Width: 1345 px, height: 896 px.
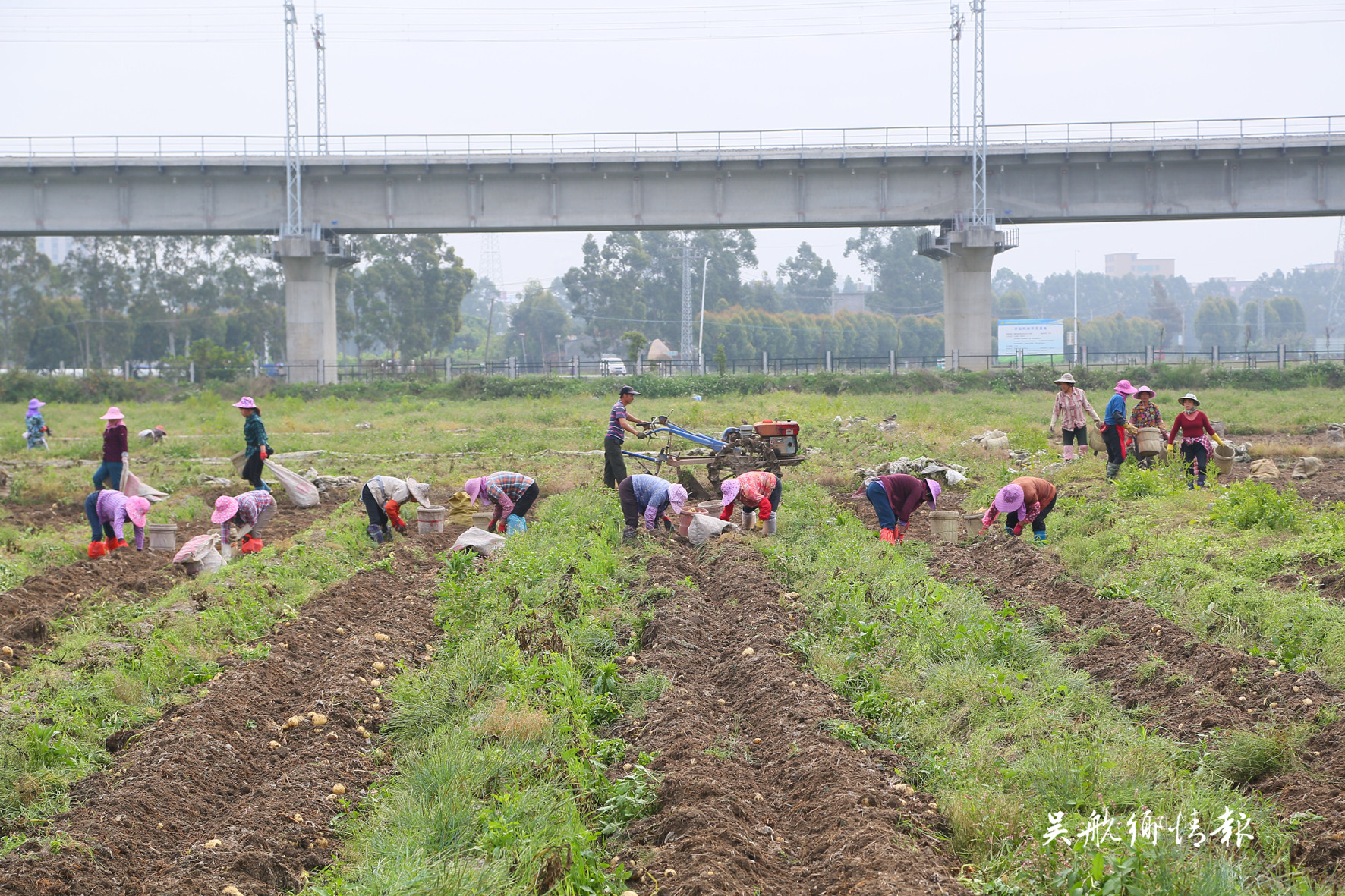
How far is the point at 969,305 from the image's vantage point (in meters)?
40.4

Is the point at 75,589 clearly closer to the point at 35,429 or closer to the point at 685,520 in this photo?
the point at 685,520

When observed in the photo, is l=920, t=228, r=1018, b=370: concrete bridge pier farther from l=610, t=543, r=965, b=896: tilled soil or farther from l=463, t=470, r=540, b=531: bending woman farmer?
l=610, t=543, r=965, b=896: tilled soil

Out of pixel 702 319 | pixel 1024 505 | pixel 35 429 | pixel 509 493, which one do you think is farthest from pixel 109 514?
pixel 702 319

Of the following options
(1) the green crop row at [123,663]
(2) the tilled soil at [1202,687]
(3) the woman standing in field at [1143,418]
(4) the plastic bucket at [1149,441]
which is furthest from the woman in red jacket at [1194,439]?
(1) the green crop row at [123,663]

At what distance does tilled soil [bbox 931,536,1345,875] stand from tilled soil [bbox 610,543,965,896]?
69.8 inches

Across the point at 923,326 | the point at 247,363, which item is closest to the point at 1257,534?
the point at 247,363

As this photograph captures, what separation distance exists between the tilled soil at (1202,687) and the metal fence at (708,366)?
31657 mm

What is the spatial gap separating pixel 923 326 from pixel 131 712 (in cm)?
9163

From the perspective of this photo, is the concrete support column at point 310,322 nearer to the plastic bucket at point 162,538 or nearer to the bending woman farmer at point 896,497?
the plastic bucket at point 162,538

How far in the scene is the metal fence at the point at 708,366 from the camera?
132 feet

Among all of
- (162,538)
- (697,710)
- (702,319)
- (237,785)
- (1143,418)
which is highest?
(702,319)

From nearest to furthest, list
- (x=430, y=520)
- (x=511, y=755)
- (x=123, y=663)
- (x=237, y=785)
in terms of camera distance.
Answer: (x=511, y=755) → (x=237, y=785) → (x=123, y=663) → (x=430, y=520)

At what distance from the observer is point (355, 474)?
1881 centimetres

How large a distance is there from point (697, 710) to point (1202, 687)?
3.24m
